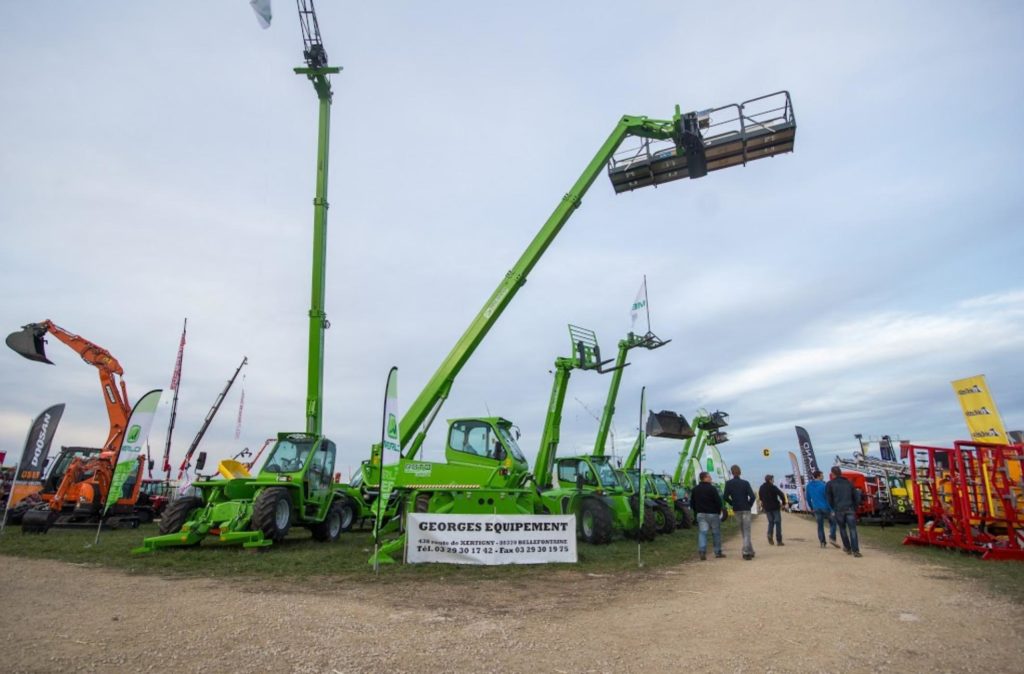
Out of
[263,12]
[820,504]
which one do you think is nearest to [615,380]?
[820,504]

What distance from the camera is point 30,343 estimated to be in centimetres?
1620

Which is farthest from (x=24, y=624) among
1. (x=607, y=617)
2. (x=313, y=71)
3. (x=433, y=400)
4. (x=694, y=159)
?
(x=313, y=71)

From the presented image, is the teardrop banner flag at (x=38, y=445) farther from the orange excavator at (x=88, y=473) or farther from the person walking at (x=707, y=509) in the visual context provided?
the person walking at (x=707, y=509)

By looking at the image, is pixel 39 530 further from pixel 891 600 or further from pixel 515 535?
pixel 891 600

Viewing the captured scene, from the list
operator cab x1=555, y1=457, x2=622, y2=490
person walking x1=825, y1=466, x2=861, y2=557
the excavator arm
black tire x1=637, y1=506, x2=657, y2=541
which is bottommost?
black tire x1=637, y1=506, x2=657, y2=541

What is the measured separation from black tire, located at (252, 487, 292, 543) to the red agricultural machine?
41.3ft

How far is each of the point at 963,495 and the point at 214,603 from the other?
12.7m

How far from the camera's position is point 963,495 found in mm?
10977

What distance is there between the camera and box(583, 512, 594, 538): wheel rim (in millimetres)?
11867

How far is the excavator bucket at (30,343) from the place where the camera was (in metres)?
16.1

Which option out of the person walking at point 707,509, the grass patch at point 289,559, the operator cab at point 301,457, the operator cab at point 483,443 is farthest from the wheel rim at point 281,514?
the person walking at point 707,509

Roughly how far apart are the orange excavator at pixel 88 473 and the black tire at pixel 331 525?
6161mm

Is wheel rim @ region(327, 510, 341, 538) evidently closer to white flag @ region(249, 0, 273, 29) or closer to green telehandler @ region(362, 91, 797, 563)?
green telehandler @ region(362, 91, 797, 563)

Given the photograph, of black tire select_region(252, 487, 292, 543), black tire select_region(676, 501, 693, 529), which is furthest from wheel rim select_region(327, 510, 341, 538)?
black tire select_region(676, 501, 693, 529)
